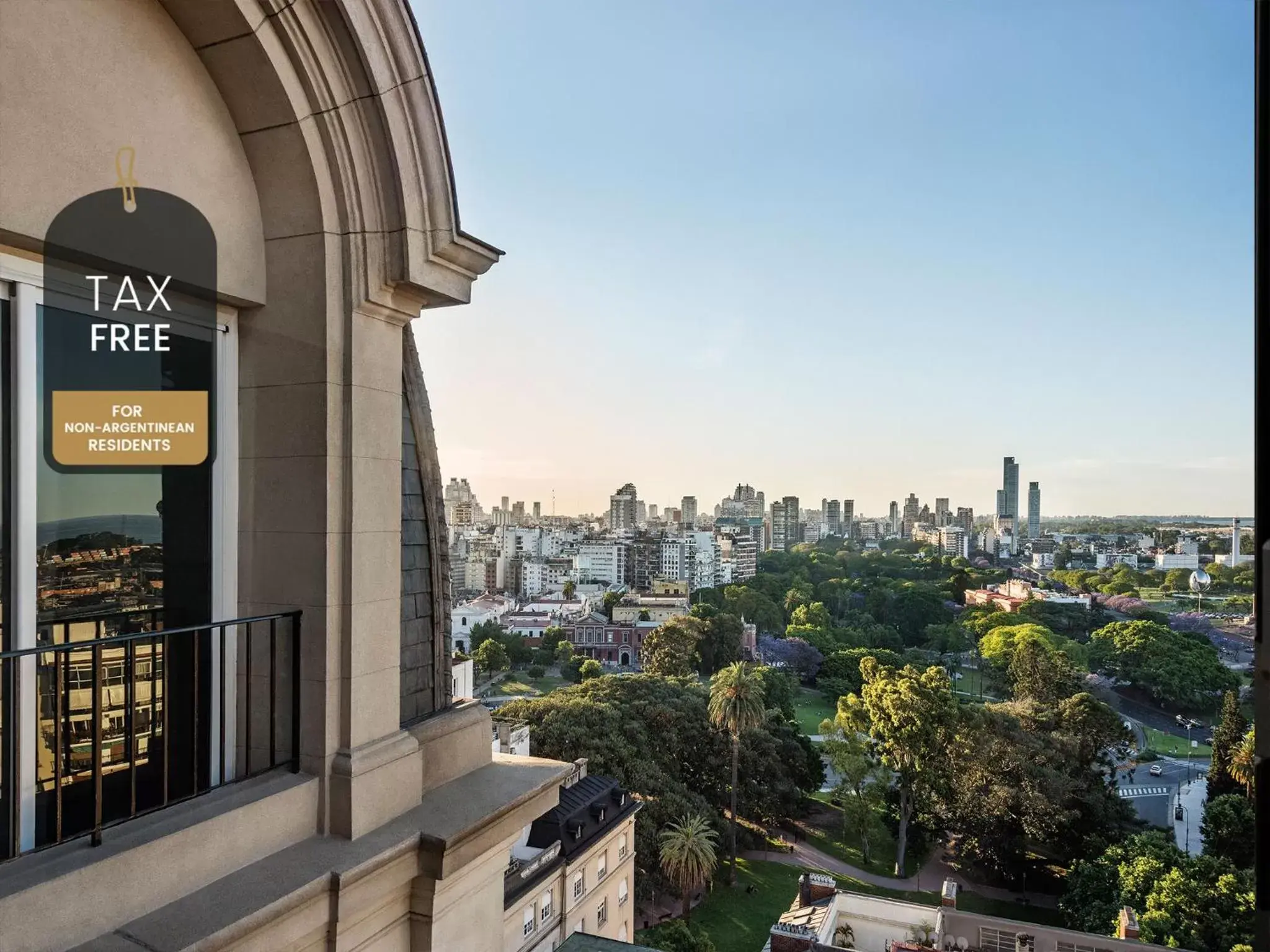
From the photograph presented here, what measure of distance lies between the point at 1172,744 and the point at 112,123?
49.4 meters

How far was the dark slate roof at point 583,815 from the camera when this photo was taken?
59.5 ft

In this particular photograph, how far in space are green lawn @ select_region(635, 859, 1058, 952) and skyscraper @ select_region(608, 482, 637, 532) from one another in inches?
4464

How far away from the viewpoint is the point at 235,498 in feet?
7.44

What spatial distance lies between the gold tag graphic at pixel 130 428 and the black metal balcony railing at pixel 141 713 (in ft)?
1.32

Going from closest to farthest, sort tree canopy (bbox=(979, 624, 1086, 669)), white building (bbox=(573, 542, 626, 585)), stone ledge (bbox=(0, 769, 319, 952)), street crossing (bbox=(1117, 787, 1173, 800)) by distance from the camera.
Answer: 1. stone ledge (bbox=(0, 769, 319, 952))
2. street crossing (bbox=(1117, 787, 1173, 800))
3. tree canopy (bbox=(979, 624, 1086, 669))
4. white building (bbox=(573, 542, 626, 585))

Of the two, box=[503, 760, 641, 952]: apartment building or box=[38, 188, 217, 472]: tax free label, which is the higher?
box=[38, 188, 217, 472]: tax free label

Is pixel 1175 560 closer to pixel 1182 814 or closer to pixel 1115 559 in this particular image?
pixel 1115 559

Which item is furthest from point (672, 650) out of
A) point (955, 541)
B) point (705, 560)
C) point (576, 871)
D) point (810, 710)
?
point (955, 541)

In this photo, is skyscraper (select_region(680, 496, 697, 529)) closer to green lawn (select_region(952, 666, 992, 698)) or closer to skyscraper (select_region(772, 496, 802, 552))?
skyscraper (select_region(772, 496, 802, 552))

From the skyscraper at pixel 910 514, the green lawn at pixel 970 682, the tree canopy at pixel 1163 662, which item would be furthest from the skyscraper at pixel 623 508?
the tree canopy at pixel 1163 662

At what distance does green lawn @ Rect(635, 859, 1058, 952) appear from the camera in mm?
21594

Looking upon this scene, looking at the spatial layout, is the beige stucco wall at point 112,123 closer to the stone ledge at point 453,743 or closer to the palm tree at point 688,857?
the stone ledge at point 453,743

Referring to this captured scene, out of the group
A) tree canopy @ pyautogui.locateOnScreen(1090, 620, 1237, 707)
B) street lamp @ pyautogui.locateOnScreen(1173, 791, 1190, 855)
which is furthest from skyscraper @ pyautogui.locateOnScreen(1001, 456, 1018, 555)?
street lamp @ pyautogui.locateOnScreen(1173, 791, 1190, 855)

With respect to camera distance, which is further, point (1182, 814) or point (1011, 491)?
point (1011, 491)
